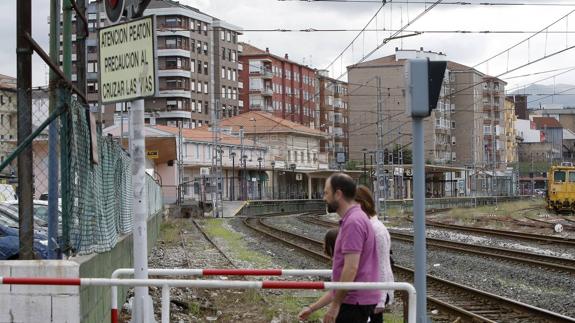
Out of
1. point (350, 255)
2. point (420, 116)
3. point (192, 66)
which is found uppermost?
point (192, 66)

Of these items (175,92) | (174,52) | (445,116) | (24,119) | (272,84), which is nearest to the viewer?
(24,119)

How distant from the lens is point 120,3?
607cm

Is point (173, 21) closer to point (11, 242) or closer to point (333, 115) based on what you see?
point (333, 115)

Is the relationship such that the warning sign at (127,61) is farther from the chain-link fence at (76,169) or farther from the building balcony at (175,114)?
the building balcony at (175,114)

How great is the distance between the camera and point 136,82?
556 centimetres

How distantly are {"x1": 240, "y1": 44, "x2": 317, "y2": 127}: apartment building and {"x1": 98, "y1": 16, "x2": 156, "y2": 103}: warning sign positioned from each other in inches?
4409

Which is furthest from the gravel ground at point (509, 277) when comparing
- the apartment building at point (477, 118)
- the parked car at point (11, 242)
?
the apartment building at point (477, 118)

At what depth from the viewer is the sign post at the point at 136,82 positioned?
548cm

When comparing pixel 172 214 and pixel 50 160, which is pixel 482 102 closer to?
pixel 172 214

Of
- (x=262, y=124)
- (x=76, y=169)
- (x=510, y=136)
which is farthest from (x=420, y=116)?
(x=510, y=136)

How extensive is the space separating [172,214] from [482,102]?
83.9 meters

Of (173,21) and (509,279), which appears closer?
(509,279)

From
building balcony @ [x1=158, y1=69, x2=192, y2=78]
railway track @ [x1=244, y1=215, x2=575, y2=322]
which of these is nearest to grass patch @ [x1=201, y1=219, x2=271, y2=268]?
railway track @ [x1=244, y1=215, x2=575, y2=322]

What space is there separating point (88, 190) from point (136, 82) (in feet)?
9.15
